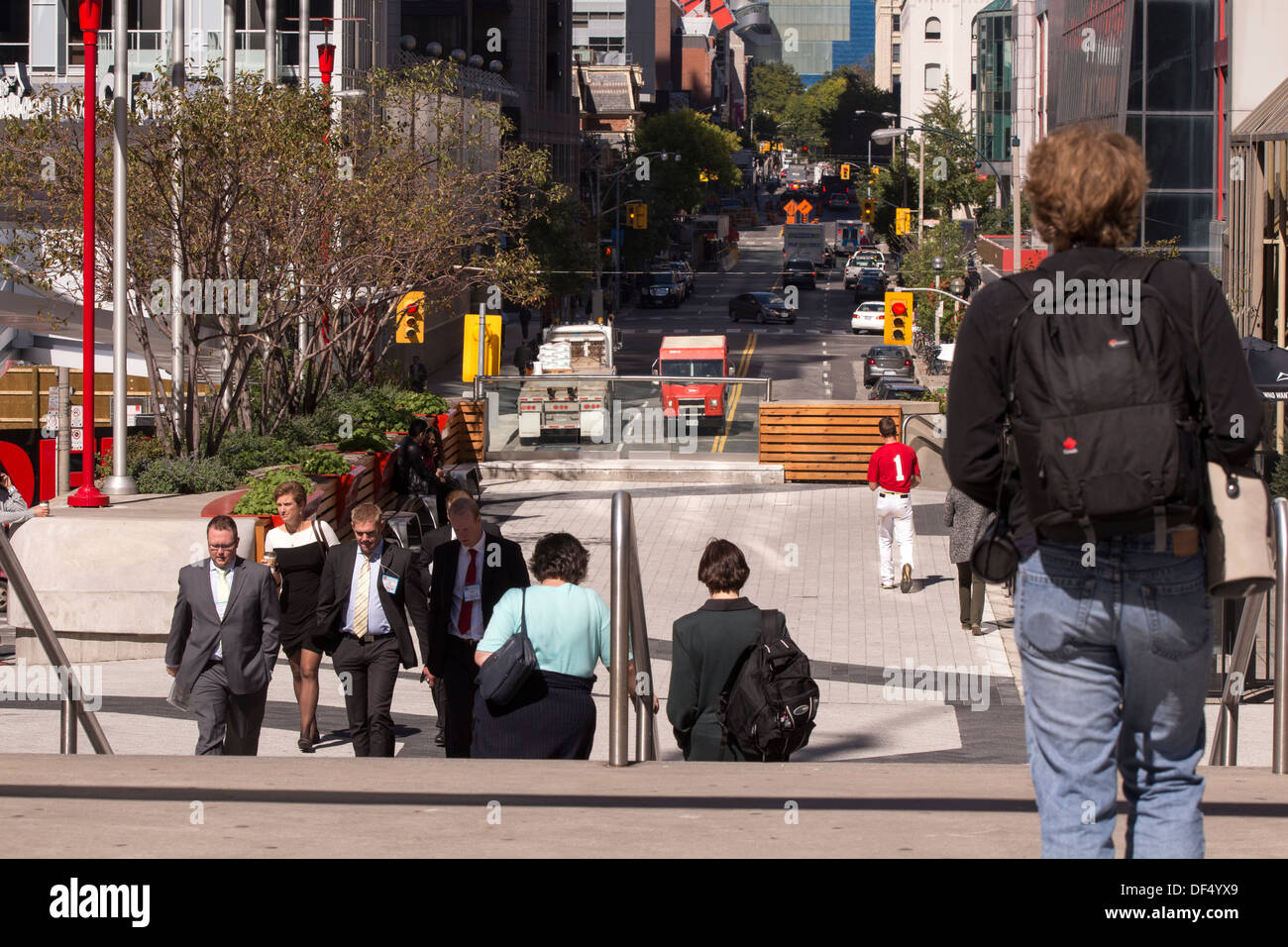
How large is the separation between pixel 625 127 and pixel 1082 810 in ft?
400

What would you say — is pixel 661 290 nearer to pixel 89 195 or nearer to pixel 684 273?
pixel 684 273

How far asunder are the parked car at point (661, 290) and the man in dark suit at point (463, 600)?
7719 cm

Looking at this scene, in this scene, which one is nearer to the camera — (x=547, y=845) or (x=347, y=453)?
(x=547, y=845)

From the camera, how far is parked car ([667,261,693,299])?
8961 centimetres

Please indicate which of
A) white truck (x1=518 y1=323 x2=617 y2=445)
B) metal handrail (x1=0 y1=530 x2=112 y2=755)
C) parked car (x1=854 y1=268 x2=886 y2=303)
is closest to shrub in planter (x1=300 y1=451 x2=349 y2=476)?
white truck (x1=518 y1=323 x2=617 y2=445)

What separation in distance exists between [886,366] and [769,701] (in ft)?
150

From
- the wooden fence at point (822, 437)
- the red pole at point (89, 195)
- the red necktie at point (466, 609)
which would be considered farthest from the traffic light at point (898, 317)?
the red necktie at point (466, 609)

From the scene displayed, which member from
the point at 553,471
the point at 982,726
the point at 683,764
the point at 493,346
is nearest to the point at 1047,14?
the point at 493,346

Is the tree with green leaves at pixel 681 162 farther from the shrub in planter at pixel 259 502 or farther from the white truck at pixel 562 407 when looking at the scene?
the shrub in planter at pixel 259 502

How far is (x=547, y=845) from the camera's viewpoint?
4371 millimetres

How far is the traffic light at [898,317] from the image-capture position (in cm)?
3978

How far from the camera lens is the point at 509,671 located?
6047mm

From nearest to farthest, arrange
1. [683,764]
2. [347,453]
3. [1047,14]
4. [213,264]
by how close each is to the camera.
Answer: [683,764], [213,264], [347,453], [1047,14]
